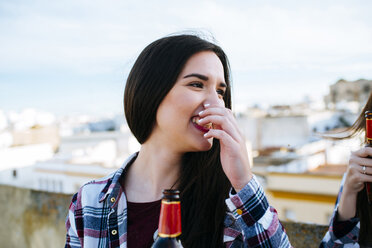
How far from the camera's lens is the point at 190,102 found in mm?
1651

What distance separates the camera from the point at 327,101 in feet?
102

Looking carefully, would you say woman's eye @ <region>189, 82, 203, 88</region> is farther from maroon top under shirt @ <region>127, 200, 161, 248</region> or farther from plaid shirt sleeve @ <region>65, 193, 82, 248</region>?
plaid shirt sleeve @ <region>65, 193, 82, 248</region>

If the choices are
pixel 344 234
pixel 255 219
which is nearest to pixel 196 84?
pixel 255 219

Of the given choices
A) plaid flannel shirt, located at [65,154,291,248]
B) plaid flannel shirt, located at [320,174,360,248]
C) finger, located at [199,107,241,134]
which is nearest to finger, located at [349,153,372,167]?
plaid flannel shirt, located at [320,174,360,248]

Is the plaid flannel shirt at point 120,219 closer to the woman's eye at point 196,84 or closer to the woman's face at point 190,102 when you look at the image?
the woman's face at point 190,102

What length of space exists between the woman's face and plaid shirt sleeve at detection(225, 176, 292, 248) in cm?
34

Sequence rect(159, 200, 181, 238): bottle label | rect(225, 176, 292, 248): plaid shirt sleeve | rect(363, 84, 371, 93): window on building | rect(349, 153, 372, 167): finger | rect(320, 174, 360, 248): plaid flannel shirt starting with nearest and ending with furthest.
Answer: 1. rect(159, 200, 181, 238): bottle label
2. rect(225, 176, 292, 248): plaid shirt sleeve
3. rect(349, 153, 372, 167): finger
4. rect(320, 174, 360, 248): plaid flannel shirt
5. rect(363, 84, 371, 93): window on building

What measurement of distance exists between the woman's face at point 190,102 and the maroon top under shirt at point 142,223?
34cm

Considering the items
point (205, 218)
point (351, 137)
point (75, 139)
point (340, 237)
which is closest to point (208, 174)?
point (205, 218)

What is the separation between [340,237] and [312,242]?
1.15 ft

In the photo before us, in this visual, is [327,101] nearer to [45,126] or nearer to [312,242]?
[45,126]

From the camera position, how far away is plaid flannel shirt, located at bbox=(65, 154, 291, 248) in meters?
1.42

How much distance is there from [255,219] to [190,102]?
590 mm

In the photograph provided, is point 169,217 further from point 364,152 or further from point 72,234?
point 364,152
